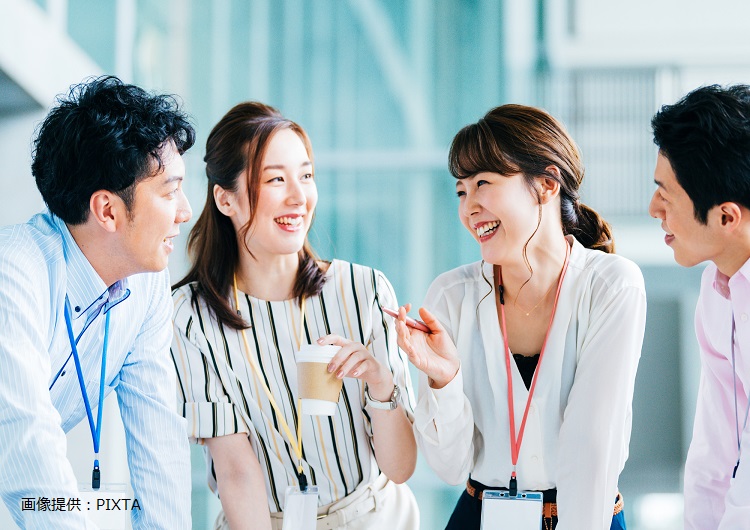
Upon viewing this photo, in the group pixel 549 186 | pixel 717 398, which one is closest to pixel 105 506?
pixel 549 186

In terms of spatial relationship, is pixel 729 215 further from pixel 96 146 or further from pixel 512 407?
pixel 96 146

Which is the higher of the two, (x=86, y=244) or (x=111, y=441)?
(x=86, y=244)

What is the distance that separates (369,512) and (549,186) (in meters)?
0.82

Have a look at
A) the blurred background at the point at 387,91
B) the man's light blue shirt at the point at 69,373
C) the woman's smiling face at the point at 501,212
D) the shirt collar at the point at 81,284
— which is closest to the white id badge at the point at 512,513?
the woman's smiling face at the point at 501,212

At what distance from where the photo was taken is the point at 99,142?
5.16ft

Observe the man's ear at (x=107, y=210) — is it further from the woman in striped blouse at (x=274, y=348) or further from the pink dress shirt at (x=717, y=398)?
the pink dress shirt at (x=717, y=398)

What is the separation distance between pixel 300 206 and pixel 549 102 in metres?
3.13

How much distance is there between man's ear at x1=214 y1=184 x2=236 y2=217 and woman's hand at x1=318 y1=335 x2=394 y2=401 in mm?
432

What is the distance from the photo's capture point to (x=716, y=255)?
156 centimetres

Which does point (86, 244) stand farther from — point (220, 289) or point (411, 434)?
point (411, 434)

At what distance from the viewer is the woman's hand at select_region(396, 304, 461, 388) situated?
5.23 feet

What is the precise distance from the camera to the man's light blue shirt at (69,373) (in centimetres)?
134

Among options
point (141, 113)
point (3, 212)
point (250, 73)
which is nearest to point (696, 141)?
point (141, 113)

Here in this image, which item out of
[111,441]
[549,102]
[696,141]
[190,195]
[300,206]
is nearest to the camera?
[696,141]
